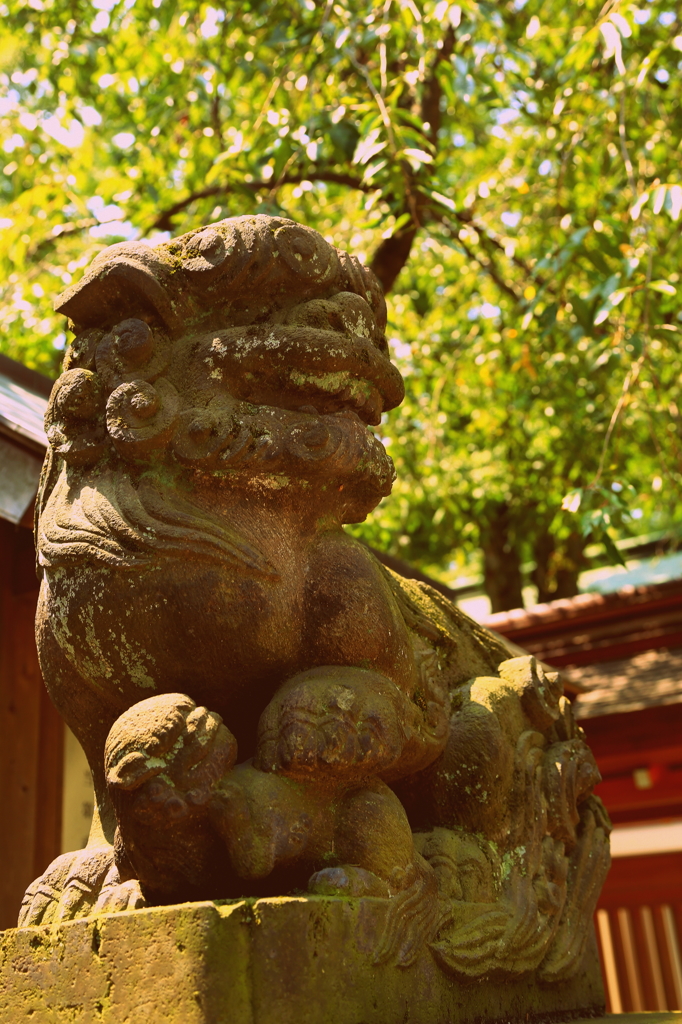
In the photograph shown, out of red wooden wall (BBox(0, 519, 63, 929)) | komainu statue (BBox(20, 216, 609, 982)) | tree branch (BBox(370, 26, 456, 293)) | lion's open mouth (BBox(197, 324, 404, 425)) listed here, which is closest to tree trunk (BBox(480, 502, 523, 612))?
tree branch (BBox(370, 26, 456, 293))

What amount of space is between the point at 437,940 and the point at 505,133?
593 cm

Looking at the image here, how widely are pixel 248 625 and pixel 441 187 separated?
2908 millimetres

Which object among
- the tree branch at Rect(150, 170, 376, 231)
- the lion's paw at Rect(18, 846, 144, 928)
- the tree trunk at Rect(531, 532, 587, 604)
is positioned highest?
the tree branch at Rect(150, 170, 376, 231)

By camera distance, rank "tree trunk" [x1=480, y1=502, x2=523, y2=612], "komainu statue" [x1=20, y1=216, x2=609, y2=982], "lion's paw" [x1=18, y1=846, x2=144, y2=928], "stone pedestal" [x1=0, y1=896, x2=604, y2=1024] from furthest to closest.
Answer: "tree trunk" [x1=480, y1=502, x2=523, y2=612], "lion's paw" [x1=18, y1=846, x2=144, y2=928], "komainu statue" [x1=20, y1=216, x2=609, y2=982], "stone pedestal" [x1=0, y1=896, x2=604, y2=1024]

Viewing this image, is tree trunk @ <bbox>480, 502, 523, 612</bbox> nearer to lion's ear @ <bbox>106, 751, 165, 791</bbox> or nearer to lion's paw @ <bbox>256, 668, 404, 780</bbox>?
lion's paw @ <bbox>256, 668, 404, 780</bbox>

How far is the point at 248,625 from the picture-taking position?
5.01 ft

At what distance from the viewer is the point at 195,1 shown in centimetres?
473

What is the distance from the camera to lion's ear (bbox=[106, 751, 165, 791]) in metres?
1.35

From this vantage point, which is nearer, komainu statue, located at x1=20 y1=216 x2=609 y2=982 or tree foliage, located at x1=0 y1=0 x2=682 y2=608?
komainu statue, located at x1=20 y1=216 x2=609 y2=982

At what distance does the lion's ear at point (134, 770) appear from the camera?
4.44ft

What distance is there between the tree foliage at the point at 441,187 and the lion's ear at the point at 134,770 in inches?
82.2

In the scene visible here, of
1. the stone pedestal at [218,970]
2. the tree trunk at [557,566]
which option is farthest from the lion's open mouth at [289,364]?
the tree trunk at [557,566]

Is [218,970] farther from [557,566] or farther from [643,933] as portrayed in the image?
[557,566]

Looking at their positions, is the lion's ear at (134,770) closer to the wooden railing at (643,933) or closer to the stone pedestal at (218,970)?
the stone pedestal at (218,970)
